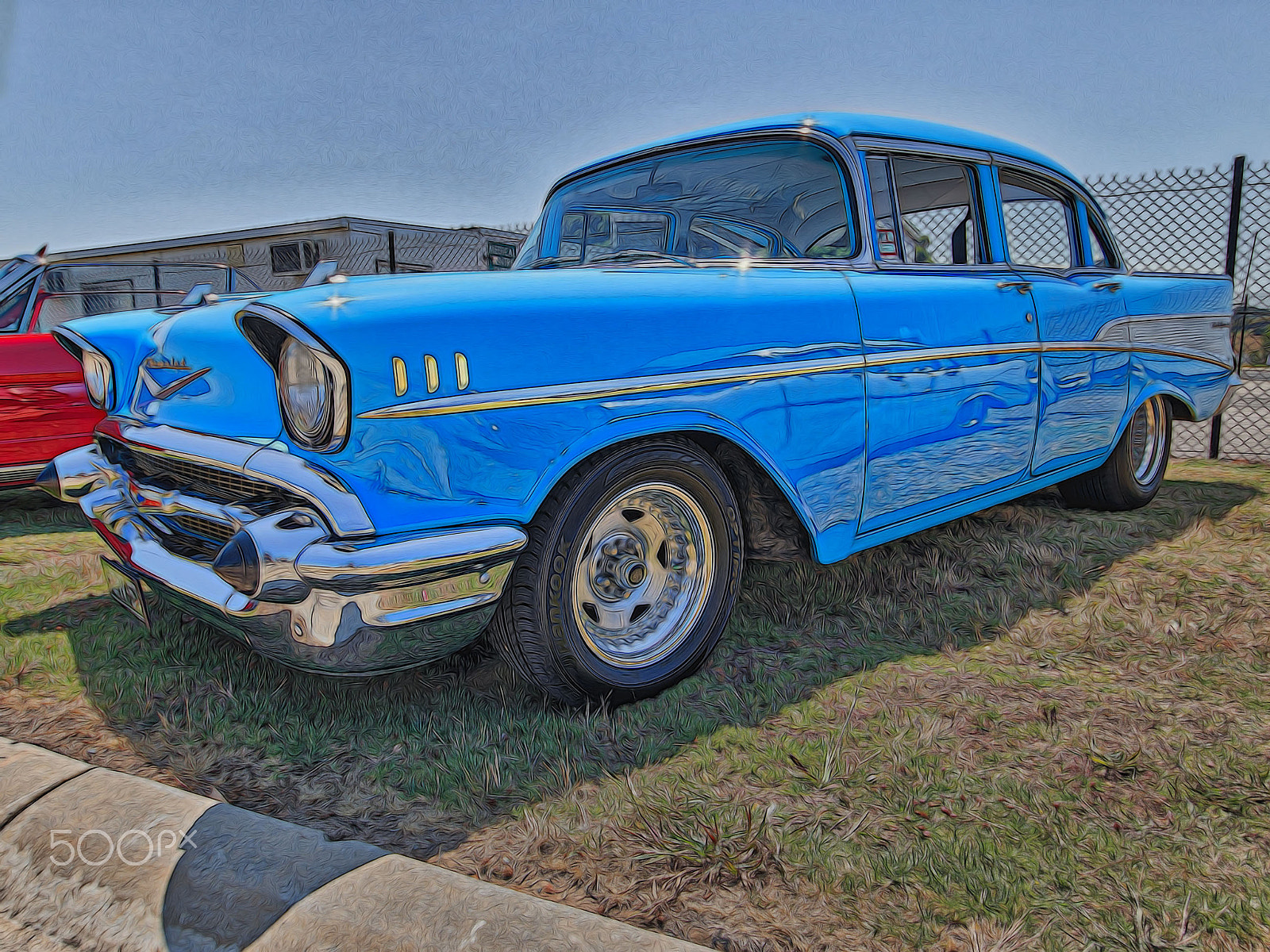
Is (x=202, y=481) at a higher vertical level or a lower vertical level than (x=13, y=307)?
lower

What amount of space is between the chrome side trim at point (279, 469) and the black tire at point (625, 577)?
0.42 m

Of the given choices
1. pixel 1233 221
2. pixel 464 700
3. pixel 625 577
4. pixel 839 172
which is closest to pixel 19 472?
pixel 464 700

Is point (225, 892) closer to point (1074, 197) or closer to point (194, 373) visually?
point (194, 373)

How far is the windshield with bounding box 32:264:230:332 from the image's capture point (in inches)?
171

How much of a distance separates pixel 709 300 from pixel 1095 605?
1841 mm

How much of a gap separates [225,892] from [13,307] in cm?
399

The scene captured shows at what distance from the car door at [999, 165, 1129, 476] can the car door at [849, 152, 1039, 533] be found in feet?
0.43

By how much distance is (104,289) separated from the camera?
447cm

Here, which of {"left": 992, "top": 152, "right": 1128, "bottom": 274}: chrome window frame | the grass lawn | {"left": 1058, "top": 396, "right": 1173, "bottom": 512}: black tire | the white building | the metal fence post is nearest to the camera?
the grass lawn

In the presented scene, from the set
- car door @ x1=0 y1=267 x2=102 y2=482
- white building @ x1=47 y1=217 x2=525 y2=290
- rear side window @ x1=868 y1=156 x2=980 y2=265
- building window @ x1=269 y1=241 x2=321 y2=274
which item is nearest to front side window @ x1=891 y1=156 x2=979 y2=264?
rear side window @ x1=868 y1=156 x2=980 y2=265

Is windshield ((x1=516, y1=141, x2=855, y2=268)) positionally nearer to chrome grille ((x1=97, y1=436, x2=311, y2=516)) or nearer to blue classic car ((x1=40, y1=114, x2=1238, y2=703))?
blue classic car ((x1=40, y1=114, x2=1238, y2=703))

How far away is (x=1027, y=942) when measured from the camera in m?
1.39

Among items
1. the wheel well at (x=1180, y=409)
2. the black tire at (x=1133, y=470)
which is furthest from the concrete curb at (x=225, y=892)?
the wheel well at (x=1180, y=409)

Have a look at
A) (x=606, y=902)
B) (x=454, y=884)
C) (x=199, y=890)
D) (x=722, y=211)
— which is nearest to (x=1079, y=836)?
(x=606, y=902)
